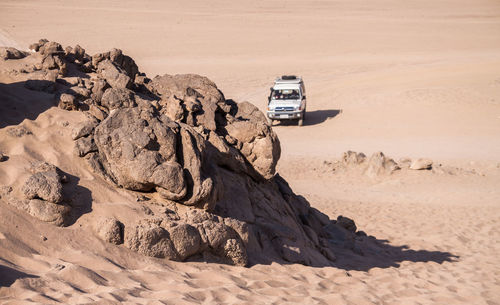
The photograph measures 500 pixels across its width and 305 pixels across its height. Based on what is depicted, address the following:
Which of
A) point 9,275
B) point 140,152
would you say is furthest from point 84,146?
point 9,275

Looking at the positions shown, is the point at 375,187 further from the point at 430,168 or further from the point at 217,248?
the point at 217,248

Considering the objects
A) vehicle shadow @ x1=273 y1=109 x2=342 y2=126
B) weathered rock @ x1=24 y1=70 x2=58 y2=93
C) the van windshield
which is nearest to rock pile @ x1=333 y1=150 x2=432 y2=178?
the van windshield

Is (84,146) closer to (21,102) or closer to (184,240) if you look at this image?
(21,102)

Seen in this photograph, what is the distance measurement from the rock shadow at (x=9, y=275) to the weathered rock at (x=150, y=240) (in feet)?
3.62

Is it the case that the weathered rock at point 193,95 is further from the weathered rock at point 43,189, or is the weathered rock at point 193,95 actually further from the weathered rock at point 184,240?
the weathered rock at point 43,189

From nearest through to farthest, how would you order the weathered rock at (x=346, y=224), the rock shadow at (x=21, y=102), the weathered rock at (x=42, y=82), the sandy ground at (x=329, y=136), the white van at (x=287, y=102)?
the sandy ground at (x=329, y=136)
the rock shadow at (x=21, y=102)
the weathered rock at (x=42, y=82)
the weathered rock at (x=346, y=224)
the white van at (x=287, y=102)

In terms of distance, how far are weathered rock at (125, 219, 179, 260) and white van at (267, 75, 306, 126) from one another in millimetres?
18452

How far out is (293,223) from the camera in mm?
8242

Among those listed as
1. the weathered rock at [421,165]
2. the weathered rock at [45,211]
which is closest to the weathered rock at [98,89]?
the weathered rock at [45,211]

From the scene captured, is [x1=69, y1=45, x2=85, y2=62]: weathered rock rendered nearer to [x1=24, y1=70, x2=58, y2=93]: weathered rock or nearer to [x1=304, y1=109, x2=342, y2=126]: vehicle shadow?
[x1=24, y1=70, x2=58, y2=93]: weathered rock

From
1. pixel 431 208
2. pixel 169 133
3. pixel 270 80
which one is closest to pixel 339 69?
pixel 270 80

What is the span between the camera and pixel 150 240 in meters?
5.76

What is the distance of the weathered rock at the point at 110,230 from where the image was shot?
571cm

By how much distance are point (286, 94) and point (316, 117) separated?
2.36 m
